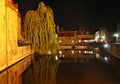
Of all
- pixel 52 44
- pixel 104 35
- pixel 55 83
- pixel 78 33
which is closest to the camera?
pixel 55 83

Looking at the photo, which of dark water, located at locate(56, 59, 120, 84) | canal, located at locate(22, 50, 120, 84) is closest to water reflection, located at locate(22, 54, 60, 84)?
canal, located at locate(22, 50, 120, 84)

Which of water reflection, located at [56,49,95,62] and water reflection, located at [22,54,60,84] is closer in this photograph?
water reflection, located at [22,54,60,84]

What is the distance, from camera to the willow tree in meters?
30.0

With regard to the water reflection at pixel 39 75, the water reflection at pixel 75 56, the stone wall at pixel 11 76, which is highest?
the stone wall at pixel 11 76

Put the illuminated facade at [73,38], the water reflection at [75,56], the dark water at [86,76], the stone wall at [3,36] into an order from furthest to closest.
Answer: the illuminated facade at [73,38] < the water reflection at [75,56] < the stone wall at [3,36] < the dark water at [86,76]

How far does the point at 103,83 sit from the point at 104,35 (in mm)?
58958

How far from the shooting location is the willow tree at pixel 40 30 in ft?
98.6

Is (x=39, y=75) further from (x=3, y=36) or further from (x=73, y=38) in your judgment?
(x=73, y=38)

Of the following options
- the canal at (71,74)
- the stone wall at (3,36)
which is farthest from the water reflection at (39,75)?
the stone wall at (3,36)

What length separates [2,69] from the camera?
1588cm

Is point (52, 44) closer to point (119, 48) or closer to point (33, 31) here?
point (33, 31)

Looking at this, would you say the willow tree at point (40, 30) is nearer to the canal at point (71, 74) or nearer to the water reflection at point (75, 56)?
the water reflection at point (75, 56)

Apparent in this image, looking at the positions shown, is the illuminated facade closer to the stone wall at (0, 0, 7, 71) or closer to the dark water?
the stone wall at (0, 0, 7, 71)

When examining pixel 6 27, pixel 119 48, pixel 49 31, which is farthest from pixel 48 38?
pixel 6 27
